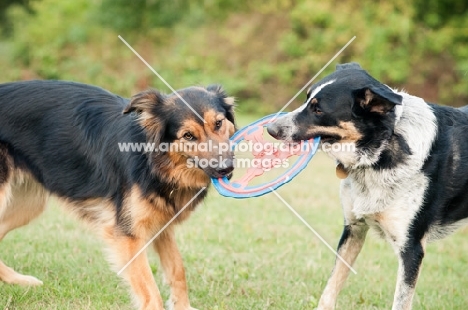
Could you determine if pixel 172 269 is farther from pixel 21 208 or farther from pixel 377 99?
pixel 377 99

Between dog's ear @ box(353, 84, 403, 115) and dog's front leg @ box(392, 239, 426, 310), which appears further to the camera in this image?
dog's front leg @ box(392, 239, 426, 310)

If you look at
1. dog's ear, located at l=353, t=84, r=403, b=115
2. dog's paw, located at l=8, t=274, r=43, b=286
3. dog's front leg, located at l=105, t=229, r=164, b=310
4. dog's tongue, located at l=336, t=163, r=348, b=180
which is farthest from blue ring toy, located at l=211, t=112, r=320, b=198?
dog's paw, located at l=8, t=274, r=43, b=286

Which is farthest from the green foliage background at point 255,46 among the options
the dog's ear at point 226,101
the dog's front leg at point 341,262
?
the dog's front leg at point 341,262

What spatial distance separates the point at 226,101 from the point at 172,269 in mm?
1532

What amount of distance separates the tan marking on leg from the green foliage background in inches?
591

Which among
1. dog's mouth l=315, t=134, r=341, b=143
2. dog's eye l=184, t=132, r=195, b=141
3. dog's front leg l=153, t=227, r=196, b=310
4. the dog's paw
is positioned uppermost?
dog's mouth l=315, t=134, r=341, b=143

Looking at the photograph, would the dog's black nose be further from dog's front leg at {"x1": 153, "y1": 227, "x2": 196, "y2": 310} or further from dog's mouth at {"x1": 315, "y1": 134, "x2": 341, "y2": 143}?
dog's front leg at {"x1": 153, "y1": 227, "x2": 196, "y2": 310}

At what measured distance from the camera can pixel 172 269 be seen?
576 cm

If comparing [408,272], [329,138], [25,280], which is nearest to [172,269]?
[25,280]

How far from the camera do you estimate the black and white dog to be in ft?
16.2

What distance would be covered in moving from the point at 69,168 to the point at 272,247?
9.39 feet

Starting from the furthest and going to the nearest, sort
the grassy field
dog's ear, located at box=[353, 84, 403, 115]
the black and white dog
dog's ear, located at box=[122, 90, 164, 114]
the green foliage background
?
the green foliage background
the grassy field
dog's ear, located at box=[122, 90, 164, 114]
the black and white dog
dog's ear, located at box=[353, 84, 403, 115]

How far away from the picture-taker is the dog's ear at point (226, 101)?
18.4ft

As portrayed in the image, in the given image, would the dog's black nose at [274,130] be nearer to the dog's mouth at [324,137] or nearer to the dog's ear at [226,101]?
the dog's mouth at [324,137]
